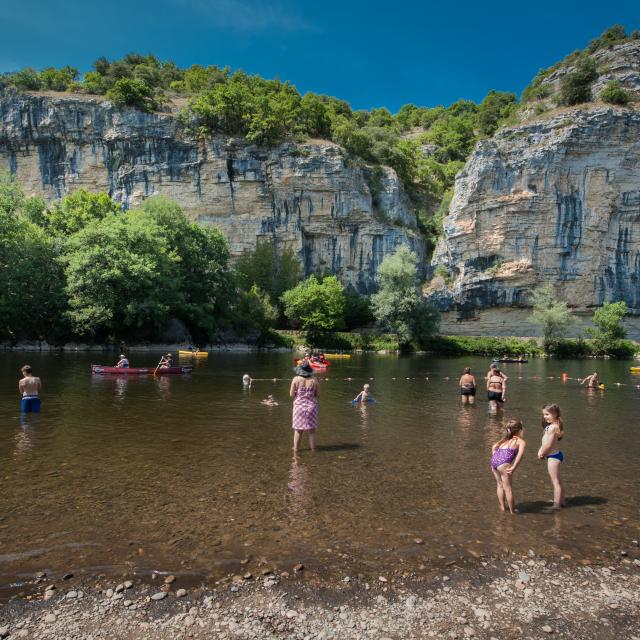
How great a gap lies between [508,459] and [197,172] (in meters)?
74.7

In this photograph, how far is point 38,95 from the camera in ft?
242

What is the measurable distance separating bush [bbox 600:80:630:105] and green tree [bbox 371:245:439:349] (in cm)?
4094

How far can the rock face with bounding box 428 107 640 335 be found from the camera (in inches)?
2736

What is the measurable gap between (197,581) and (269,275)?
68189mm

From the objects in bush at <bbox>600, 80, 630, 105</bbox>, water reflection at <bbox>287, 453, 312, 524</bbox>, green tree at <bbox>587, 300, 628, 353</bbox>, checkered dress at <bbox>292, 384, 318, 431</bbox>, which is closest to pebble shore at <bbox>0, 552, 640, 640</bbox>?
water reflection at <bbox>287, 453, 312, 524</bbox>

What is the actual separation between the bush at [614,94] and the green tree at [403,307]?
134 feet

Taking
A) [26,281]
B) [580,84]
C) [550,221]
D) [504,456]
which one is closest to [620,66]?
[580,84]

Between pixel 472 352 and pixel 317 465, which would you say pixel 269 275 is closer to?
pixel 472 352

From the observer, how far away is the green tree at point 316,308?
203 feet

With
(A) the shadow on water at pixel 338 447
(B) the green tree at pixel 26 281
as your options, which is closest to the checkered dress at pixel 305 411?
(A) the shadow on water at pixel 338 447

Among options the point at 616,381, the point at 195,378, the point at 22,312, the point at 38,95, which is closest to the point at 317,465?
the point at 195,378

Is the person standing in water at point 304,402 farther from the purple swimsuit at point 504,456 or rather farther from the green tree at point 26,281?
the green tree at point 26,281

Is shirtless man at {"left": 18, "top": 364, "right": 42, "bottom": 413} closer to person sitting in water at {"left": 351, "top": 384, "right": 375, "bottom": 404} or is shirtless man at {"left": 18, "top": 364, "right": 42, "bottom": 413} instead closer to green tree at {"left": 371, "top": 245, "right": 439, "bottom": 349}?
person sitting in water at {"left": 351, "top": 384, "right": 375, "bottom": 404}

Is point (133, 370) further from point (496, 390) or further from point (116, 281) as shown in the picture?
point (116, 281)
